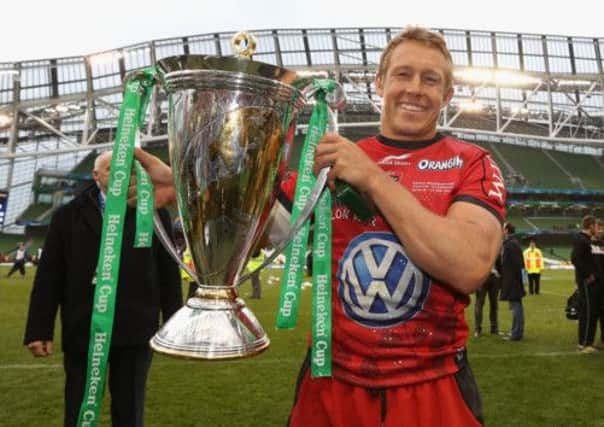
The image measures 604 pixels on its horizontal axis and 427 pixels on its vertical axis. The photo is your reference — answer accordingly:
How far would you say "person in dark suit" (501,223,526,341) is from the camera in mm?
6395

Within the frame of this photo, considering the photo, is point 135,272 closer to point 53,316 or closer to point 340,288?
point 53,316

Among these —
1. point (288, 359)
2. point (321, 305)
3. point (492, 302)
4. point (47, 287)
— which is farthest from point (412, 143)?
point (492, 302)

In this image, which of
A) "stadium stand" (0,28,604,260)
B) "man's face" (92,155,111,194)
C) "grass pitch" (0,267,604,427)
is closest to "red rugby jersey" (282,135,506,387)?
"man's face" (92,155,111,194)

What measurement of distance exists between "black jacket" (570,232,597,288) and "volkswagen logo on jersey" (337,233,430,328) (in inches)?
209

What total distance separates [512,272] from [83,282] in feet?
18.5

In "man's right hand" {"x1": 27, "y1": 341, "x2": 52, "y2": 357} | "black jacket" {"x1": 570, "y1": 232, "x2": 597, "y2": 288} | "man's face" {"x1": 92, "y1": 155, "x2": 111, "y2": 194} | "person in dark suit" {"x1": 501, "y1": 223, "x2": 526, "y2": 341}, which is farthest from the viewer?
"person in dark suit" {"x1": 501, "y1": 223, "x2": 526, "y2": 341}

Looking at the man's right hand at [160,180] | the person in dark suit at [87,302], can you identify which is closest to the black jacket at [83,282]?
the person in dark suit at [87,302]

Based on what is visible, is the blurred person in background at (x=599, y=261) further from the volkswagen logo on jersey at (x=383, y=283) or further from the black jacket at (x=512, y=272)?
the volkswagen logo on jersey at (x=383, y=283)

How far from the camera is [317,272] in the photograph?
1.05 meters

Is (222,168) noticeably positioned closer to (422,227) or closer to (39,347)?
Answer: (422,227)

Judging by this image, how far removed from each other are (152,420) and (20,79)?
17.0m

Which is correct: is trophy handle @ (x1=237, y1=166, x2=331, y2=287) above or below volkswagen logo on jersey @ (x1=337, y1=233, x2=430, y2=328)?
above

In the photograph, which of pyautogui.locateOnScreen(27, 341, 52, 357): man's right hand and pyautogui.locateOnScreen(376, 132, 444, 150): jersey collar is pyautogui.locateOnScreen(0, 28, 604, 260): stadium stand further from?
pyautogui.locateOnScreen(376, 132, 444, 150): jersey collar

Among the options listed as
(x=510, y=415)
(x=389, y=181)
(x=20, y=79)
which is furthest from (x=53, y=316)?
(x=20, y=79)
